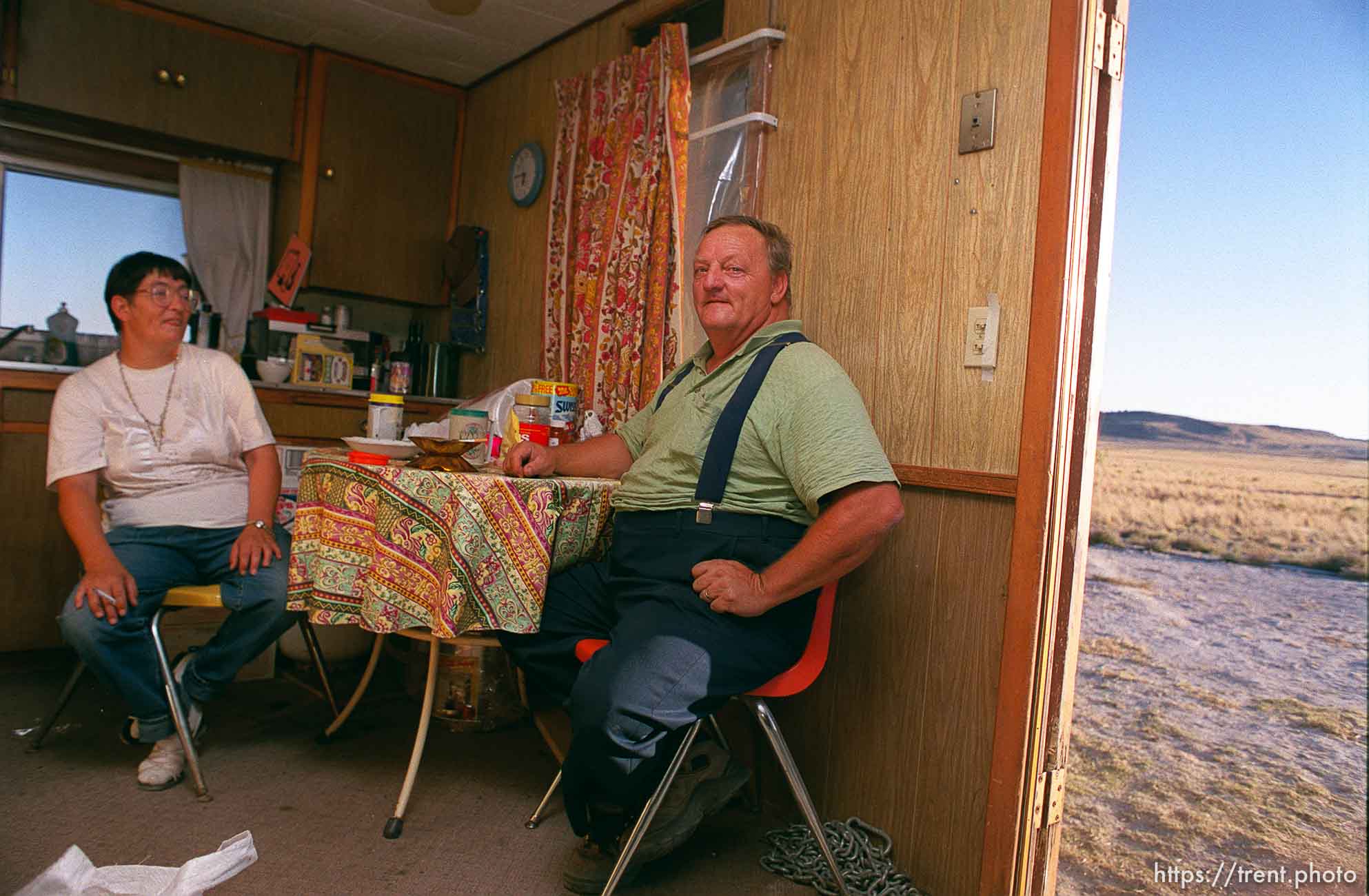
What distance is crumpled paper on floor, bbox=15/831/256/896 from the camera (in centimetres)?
155

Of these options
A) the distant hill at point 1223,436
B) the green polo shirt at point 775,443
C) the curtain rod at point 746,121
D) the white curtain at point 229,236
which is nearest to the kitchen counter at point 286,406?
the white curtain at point 229,236

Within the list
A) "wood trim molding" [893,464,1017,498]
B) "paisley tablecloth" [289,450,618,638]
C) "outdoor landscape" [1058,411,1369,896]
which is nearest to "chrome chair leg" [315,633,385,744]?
"paisley tablecloth" [289,450,618,638]

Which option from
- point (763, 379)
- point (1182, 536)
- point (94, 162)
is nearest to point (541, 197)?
point (94, 162)

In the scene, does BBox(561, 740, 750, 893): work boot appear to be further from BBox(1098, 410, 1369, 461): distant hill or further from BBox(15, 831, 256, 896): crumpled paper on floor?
BBox(1098, 410, 1369, 461): distant hill

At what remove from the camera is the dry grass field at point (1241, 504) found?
8.86 ft

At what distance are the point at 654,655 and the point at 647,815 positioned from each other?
30cm

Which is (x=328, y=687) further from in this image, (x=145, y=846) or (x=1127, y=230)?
(x=1127, y=230)

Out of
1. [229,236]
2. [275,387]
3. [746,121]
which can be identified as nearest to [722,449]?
[746,121]

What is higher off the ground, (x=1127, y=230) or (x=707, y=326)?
(x=1127, y=230)

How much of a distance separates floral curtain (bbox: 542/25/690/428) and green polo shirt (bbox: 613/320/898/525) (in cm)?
76

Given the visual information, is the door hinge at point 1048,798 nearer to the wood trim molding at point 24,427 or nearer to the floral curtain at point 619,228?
the floral curtain at point 619,228

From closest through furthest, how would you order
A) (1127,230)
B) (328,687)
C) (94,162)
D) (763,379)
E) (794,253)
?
(763,379) → (794,253) → (328,687) → (1127,230) → (94,162)

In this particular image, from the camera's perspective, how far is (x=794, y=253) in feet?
7.55

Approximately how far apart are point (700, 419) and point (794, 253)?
2.25ft
